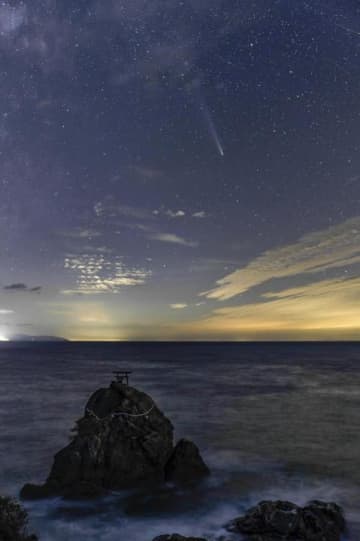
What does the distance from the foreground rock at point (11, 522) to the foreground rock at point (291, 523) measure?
29.2 ft

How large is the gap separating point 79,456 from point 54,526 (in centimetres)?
377

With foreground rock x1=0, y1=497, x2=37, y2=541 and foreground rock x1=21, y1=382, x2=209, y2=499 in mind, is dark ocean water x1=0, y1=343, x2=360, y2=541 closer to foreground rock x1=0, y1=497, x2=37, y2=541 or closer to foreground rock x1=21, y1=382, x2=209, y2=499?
foreground rock x1=21, y1=382, x2=209, y2=499

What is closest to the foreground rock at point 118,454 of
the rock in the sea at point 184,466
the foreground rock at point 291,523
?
the rock in the sea at point 184,466

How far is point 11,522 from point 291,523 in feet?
35.7

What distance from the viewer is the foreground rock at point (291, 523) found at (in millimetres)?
17062

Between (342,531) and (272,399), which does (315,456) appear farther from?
(272,399)

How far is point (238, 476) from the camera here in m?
27.6

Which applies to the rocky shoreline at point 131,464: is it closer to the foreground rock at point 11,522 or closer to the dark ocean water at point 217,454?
the dark ocean water at point 217,454

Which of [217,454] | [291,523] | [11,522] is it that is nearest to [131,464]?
[11,522]

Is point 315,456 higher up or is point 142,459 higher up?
point 142,459

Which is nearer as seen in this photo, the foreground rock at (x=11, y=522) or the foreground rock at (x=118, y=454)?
the foreground rock at (x=11, y=522)

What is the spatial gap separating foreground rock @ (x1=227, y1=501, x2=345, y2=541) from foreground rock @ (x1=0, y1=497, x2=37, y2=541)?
29.2ft

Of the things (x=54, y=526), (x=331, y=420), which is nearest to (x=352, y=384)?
(x=331, y=420)

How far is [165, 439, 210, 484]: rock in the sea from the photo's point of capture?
81.1 ft
